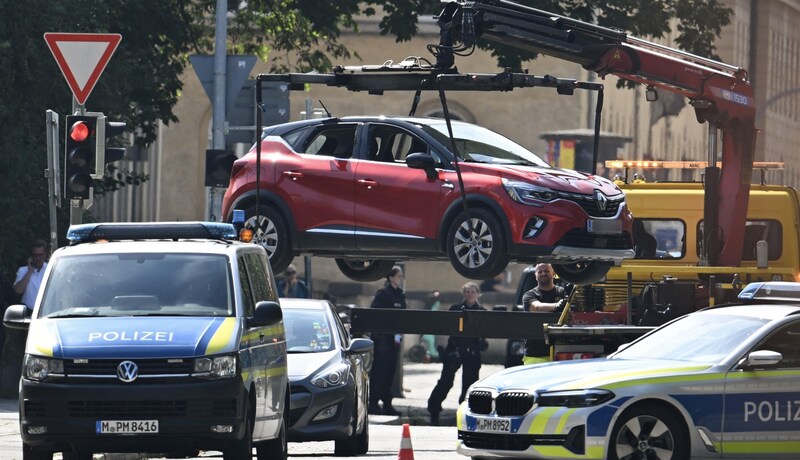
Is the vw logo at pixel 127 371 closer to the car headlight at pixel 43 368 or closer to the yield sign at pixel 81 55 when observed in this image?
the car headlight at pixel 43 368

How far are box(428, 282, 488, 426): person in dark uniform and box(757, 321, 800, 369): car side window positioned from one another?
11.9m

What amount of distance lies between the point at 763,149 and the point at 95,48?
158 feet

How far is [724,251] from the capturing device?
2183cm

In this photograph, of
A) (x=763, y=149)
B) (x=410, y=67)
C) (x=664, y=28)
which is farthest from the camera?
(x=763, y=149)

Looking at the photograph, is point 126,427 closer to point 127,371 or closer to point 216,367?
point 127,371

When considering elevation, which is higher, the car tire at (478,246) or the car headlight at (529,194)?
the car headlight at (529,194)

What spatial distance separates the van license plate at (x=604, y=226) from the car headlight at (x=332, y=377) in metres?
2.69

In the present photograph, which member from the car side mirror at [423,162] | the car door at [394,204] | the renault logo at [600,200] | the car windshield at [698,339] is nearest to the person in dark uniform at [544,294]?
the renault logo at [600,200]

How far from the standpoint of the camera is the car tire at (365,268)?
833 inches

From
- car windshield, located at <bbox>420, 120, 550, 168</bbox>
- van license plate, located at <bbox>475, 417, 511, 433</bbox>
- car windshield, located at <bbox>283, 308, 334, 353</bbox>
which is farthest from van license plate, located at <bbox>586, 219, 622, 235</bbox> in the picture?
van license plate, located at <bbox>475, 417, 511, 433</bbox>

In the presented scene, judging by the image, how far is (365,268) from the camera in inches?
842

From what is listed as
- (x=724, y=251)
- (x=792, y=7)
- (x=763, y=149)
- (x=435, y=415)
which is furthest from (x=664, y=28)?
(x=792, y=7)

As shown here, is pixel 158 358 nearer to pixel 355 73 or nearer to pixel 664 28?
pixel 355 73

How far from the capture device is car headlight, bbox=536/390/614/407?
1485 centimetres
